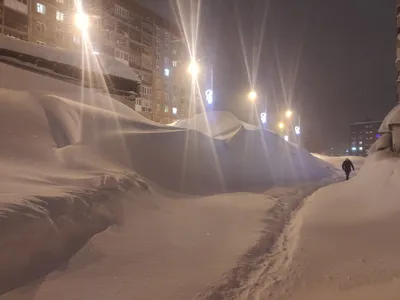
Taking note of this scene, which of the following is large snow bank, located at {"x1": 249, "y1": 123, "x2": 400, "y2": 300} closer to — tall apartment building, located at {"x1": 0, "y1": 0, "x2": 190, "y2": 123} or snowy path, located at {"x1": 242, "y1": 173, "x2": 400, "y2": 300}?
snowy path, located at {"x1": 242, "y1": 173, "x2": 400, "y2": 300}

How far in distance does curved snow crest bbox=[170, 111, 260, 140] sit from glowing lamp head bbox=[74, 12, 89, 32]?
12.4 metres

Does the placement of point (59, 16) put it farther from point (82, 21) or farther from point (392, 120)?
point (392, 120)

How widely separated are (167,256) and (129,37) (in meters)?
40.1

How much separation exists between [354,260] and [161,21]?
48.7 metres

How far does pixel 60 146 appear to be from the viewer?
11031 millimetres

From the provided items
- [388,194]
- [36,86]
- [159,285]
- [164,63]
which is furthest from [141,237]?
[164,63]

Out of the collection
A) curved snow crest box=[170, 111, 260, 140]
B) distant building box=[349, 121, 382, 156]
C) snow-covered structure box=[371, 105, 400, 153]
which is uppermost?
distant building box=[349, 121, 382, 156]

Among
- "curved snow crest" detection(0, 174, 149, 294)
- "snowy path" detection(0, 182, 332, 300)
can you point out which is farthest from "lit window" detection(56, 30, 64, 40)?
"curved snow crest" detection(0, 174, 149, 294)

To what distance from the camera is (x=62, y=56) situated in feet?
58.4

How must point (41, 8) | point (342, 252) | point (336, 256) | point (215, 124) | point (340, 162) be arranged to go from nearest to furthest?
point (336, 256)
point (342, 252)
point (215, 124)
point (41, 8)
point (340, 162)

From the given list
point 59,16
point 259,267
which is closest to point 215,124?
point 259,267

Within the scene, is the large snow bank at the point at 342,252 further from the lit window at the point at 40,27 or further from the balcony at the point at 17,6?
the lit window at the point at 40,27

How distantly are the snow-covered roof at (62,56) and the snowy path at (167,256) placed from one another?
34.0 ft

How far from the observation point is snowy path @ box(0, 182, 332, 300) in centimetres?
513
